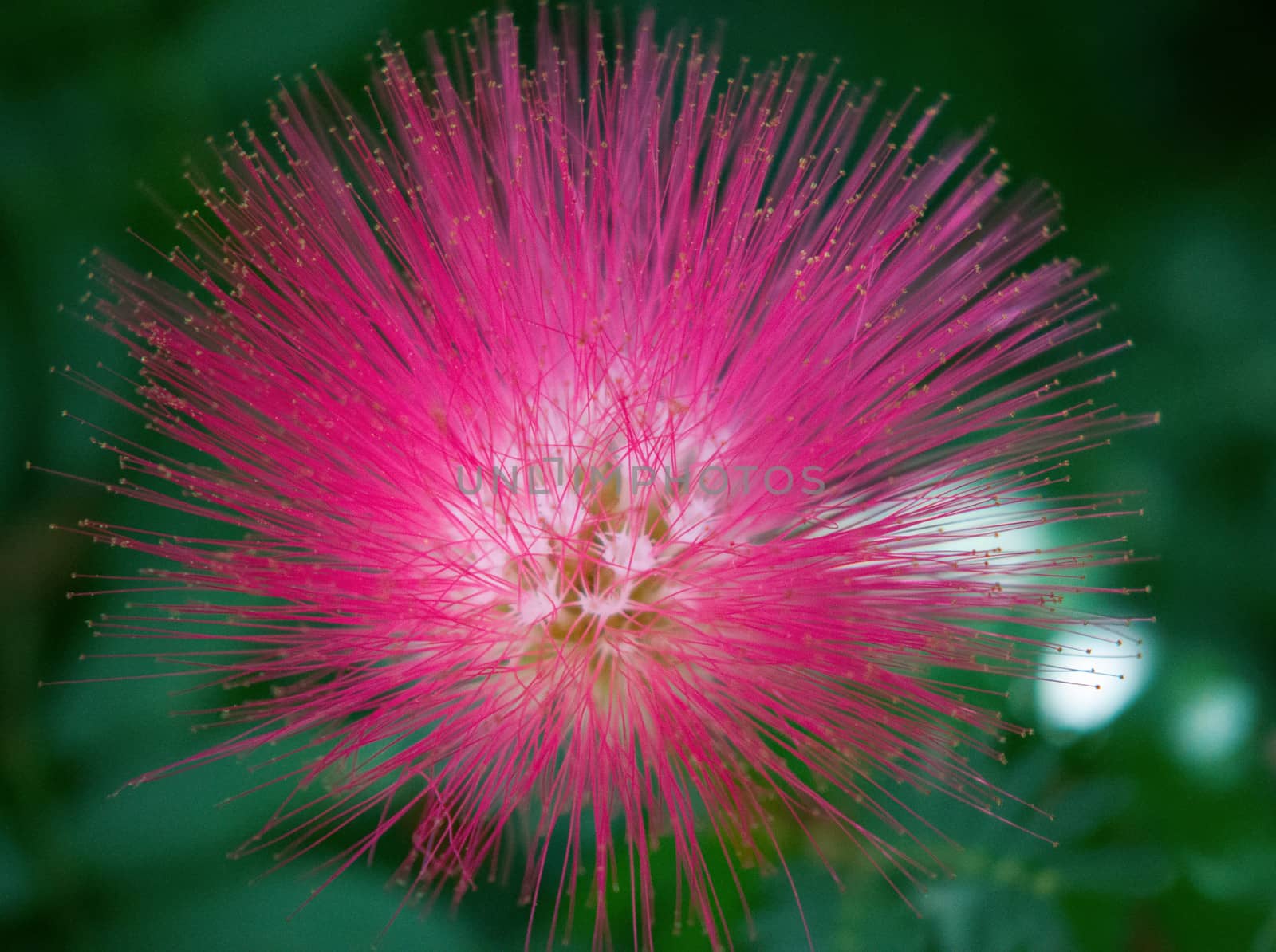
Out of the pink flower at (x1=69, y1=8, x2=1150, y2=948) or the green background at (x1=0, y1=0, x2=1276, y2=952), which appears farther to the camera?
the green background at (x1=0, y1=0, x2=1276, y2=952)

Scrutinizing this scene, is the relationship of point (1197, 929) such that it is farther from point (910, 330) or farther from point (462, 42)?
point (462, 42)

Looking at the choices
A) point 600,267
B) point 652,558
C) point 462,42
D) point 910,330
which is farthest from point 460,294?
point 462,42

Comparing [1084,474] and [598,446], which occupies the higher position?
[1084,474]

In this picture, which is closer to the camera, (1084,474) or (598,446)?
(598,446)
